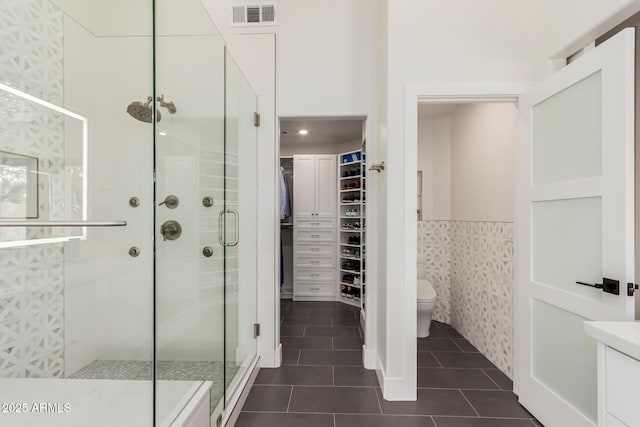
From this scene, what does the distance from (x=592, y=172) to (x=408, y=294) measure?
3.88 feet

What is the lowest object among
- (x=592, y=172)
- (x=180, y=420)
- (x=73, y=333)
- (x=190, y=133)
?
(x=180, y=420)

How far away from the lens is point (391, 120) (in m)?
1.98

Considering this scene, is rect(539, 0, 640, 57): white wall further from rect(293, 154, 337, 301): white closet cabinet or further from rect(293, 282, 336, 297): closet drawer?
rect(293, 282, 336, 297): closet drawer

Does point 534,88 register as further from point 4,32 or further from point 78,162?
point 4,32

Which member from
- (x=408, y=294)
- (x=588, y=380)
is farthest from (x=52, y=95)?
(x=588, y=380)

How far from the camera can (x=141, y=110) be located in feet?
5.72

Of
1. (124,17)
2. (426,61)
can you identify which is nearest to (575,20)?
(426,61)

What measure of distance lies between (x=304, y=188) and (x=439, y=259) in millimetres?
2061

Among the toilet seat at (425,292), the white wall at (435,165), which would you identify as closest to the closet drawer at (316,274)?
the toilet seat at (425,292)

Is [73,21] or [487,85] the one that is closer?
[73,21]

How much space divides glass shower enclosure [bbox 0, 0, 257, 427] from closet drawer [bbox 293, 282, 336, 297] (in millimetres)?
2084

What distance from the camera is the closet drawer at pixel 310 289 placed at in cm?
415

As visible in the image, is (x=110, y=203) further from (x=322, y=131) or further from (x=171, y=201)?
(x=322, y=131)

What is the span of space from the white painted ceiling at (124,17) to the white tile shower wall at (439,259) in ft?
9.21
